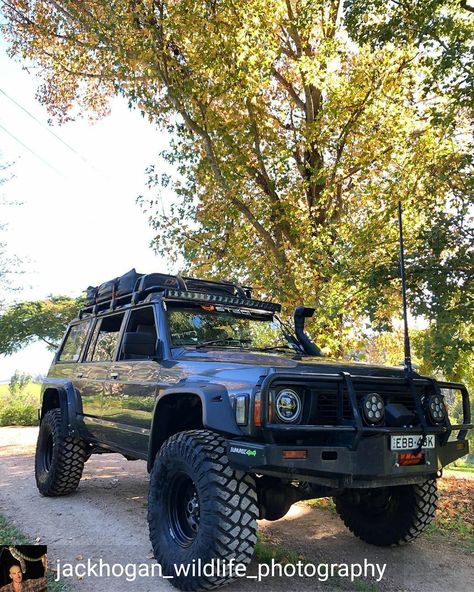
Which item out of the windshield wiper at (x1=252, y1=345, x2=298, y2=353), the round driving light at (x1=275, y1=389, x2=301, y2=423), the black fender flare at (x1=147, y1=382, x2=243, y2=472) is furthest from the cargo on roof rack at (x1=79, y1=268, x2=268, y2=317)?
the round driving light at (x1=275, y1=389, x2=301, y2=423)

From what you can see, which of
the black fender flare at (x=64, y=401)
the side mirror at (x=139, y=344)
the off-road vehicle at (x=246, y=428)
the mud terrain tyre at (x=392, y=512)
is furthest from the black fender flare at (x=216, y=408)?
the black fender flare at (x=64, y=401)

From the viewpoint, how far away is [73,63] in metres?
12.3

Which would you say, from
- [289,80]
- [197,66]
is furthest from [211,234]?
[289,80]

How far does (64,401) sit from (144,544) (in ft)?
7.81

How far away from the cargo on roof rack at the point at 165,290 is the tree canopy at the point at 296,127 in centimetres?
207

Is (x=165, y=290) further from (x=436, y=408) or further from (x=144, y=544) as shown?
(x=436, y=408)

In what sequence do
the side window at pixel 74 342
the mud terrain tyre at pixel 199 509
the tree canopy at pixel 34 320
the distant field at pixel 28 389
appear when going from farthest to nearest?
the tree canopy at pixel 34 320 → the distant field at pixel 28 389 → the side window at pixel 74 342 → the mud terrain tyre at pixel 199 509

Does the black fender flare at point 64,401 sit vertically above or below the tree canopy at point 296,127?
below

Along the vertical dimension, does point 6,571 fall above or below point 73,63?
below

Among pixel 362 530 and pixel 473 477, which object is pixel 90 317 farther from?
pixel 473 477

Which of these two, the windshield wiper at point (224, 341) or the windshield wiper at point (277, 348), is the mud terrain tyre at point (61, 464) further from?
the windshield wiper at point (277, 348)

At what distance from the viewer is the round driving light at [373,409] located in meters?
3.47

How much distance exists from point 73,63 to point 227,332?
9768 millimetres

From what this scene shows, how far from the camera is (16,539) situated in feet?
15.0
